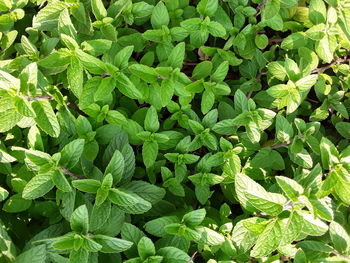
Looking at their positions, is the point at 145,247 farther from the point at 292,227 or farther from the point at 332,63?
the point at 332,63

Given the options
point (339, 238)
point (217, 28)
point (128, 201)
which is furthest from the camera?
point (217, 28)

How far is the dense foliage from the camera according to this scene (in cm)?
133

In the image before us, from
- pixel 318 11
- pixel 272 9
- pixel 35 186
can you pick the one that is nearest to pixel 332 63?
pixel 318 11

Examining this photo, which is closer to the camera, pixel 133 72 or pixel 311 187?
pixel 311 187

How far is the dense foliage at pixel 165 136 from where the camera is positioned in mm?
1329

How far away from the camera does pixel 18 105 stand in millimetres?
1267

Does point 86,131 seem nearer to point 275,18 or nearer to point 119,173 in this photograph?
point 119,173

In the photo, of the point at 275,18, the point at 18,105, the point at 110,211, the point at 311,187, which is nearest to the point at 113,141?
the point at 110,211

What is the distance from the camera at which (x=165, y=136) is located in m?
1.51

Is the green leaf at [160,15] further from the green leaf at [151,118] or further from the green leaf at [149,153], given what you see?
the green leaf at [149,153]

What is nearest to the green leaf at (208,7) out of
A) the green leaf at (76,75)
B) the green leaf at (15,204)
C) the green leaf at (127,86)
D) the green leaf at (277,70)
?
the green leaf at (277,70)

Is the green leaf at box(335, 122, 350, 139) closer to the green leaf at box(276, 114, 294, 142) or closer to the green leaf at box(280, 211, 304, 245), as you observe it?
the green leaf at box(276, 114, 294, 142)

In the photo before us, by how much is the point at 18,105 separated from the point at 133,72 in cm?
44

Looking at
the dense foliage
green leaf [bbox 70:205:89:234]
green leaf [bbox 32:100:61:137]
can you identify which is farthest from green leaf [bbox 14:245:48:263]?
green leaf [bbox 32:100:61:137]
